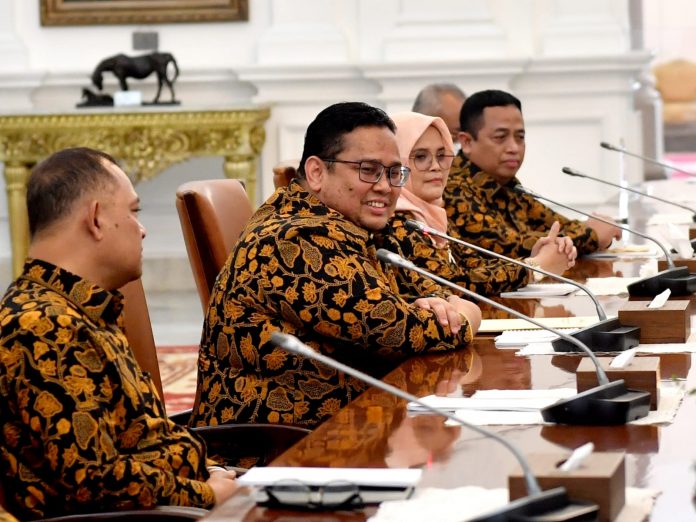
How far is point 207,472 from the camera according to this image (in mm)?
2490

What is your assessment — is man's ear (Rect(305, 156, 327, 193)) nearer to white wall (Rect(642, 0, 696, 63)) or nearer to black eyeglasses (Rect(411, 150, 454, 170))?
black eyeglasses (Rect(411, 150, 454, 170))

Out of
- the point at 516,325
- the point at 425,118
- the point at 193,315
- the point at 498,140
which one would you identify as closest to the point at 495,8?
the point at 193,315

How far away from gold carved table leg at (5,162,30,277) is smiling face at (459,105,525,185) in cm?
368

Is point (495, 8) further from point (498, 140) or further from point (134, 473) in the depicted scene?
point (134, 473)

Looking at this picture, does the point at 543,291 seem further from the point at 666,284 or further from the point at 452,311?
the point at 452,311

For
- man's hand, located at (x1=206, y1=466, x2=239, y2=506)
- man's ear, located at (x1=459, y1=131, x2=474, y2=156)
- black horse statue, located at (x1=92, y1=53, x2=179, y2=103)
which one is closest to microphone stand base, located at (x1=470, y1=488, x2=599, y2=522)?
man's hand, located at (x1=206, y1=466, x2=239, y2=506)

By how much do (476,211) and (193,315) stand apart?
3.55m

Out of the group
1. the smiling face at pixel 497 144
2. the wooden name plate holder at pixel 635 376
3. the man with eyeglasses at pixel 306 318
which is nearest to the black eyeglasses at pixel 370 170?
the man with eyeglasses at pixel 306 318

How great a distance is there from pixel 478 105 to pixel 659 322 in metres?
2.10

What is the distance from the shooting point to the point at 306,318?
9.77 ft

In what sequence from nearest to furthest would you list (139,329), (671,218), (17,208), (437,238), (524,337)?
(139,329) < (524,337) < (437,238) < (671,218) < (17,208)

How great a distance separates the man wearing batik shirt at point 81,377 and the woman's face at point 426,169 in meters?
1.96

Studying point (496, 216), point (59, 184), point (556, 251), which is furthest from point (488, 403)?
point (496, 216)

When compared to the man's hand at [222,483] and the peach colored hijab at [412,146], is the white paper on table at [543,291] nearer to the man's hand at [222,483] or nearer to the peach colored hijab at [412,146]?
the peach colored hijab at [412,146]
